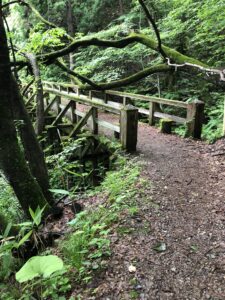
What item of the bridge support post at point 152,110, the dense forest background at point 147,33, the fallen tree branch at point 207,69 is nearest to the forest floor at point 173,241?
the fallen tree branch at point 207,69

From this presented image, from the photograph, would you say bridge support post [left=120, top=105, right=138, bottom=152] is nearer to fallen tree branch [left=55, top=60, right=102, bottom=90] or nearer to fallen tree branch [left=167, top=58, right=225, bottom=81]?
fallen tree branch [left=55, top=60, right=102, bottom=90]

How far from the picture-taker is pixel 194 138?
29.2 ft

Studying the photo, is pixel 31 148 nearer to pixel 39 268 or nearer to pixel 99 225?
pixel 99 225

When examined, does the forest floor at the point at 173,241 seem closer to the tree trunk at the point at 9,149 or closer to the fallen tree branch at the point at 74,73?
the tree trunk at the point at 9,149

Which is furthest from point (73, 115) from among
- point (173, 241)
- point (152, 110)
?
point (173, 241)

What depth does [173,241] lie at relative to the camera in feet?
13.0

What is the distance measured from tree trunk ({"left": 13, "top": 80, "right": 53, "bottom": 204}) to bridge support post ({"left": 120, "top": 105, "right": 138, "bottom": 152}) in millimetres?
2608

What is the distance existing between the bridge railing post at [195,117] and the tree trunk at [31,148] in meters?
5.01

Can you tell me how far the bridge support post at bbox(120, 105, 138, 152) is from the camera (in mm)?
7480

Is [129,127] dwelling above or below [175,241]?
above

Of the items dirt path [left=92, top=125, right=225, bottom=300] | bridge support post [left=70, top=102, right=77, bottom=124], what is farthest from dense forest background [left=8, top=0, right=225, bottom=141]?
dirt path [left=92, top=125, right=225, bottom=300]

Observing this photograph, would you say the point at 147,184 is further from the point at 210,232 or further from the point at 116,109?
the point at 116,109

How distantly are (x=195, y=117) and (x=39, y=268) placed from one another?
7.26 metres

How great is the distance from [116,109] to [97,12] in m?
15.6
